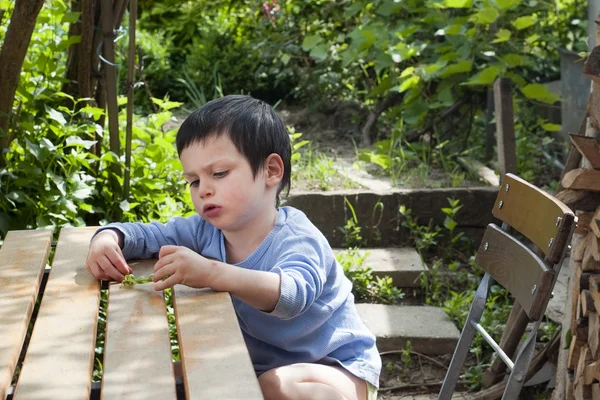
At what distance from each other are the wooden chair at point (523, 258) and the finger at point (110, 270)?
0.96 m

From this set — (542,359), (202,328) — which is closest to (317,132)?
(542,359)

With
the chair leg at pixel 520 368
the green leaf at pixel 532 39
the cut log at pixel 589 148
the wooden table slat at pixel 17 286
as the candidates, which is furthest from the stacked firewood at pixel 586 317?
the green leaf at pixel 532 39

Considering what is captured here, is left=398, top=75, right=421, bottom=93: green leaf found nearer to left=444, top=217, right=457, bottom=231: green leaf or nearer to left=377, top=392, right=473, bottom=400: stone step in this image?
left=444, top=217, right=457, bottom=231: green leaf

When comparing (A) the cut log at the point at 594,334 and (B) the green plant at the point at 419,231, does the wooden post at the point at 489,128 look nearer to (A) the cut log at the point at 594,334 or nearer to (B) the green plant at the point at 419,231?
(B) the green plant at the point at 419,231

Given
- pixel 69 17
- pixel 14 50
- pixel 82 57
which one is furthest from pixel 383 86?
pixel 14 50

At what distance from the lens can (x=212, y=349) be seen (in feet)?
5.55

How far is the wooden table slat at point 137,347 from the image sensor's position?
1532 mm

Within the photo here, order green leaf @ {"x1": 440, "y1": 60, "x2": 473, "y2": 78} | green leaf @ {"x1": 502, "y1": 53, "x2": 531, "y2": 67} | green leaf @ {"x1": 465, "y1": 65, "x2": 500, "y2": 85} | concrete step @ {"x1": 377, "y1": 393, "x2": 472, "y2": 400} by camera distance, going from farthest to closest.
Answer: green leaf @ {"x1": 440, "y1": 60, "x2": 473, "y2": 78} < green leaf @ {"x1": 502, "y1": 53, "x2": 531, "y2": 67} < green leaf @ {"x1": 465, "y1": 65, "x2": 500, "y2": 85} < concrete step @ {"x1": 377, "y1": 393, "x2": 472, "y2": 400}

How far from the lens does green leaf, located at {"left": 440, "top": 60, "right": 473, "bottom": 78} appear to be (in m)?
5.40

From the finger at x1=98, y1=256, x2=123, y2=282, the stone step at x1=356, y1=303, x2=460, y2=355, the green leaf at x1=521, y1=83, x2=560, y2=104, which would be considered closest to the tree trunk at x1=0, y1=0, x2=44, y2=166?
the finger at x1=98, y1=256, x2=123, y2=282

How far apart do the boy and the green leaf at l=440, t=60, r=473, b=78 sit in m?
3.19

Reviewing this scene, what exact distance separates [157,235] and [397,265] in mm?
2477

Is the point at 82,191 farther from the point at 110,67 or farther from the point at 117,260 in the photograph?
the point at 117,260

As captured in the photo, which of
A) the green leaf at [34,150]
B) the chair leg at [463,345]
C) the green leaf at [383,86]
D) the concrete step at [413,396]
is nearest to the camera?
the chair leg at [463,345]
